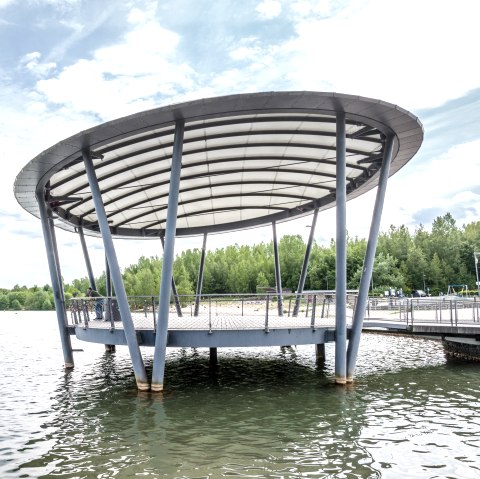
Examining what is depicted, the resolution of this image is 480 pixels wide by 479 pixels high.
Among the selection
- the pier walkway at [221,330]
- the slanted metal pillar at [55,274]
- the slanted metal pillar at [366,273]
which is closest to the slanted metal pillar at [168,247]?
the pier walkway at [221,330]

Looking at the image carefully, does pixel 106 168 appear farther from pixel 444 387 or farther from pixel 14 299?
pixel 14 299

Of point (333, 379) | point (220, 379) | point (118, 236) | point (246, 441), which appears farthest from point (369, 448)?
point (118, 236)

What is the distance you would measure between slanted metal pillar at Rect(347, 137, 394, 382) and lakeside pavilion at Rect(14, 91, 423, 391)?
0.13 ft

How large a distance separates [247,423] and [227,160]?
10.9m

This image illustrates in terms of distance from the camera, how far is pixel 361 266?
80.9 m

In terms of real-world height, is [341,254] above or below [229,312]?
above

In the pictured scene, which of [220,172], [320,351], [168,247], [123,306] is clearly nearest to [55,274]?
[123,306]

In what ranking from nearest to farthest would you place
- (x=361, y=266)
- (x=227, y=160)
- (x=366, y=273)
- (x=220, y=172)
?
(x=366, y=273)
(x=227, y=160)
(x=220, y=172)
(x=361, y=266)

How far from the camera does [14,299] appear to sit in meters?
172

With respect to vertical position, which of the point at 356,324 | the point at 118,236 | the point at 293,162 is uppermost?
the point at 293,162

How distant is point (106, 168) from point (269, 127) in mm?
6574

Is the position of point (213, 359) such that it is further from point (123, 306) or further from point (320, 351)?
point (123, 306)

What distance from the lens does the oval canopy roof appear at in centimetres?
1430

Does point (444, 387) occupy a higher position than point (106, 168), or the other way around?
point (106, 168)
